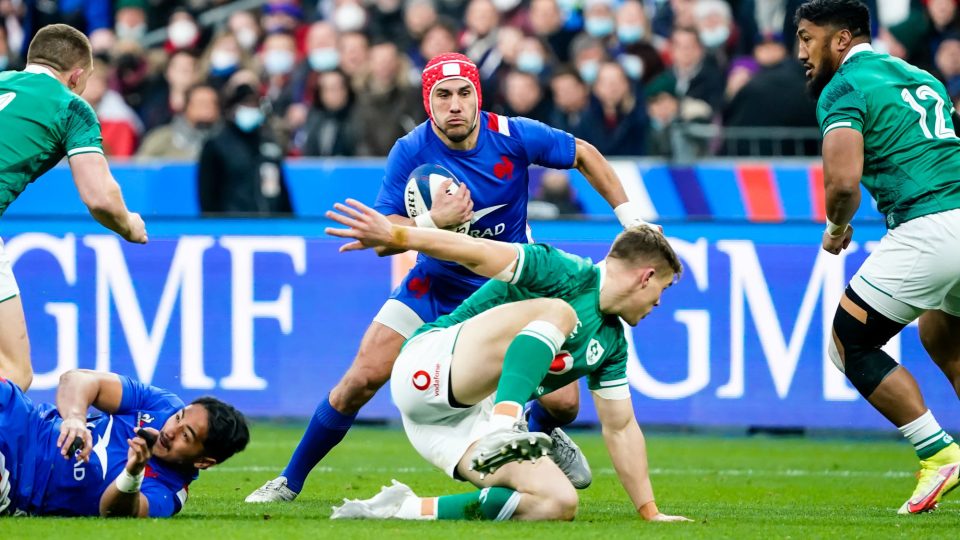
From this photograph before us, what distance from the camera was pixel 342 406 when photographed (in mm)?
8648

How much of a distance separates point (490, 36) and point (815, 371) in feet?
19.4

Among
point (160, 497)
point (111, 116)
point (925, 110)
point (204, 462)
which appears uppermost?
point (925, 110)

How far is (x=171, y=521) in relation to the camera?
6.96 meters

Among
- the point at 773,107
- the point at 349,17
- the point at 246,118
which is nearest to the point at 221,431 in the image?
the point at 246,118

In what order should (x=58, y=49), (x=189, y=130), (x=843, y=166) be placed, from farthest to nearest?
1. (x=189, y=130)
2. (x=58, y=49)
3. (x=843, y=166)

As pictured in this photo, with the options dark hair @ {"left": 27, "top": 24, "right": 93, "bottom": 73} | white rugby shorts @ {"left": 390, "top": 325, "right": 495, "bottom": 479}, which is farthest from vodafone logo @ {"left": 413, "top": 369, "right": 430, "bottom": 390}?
dark hair @ {"left": 27, "top": 24, "right": 93, "bottom": 73}

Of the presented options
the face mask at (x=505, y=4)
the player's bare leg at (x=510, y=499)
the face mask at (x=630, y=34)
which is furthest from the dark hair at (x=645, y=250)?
the face mask at (x=505, y=4)

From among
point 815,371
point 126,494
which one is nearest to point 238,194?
point 815,371

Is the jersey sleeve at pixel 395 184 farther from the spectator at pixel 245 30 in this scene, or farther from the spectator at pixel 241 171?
the spectator at pixel 245 30

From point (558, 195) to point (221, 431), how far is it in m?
7.71

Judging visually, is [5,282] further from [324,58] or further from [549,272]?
[324,58]

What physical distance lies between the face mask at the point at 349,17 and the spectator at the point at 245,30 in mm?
981

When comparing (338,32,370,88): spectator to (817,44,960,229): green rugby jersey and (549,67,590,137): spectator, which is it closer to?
(549,67,590,137): spectator

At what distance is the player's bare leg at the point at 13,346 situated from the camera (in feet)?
25.5
